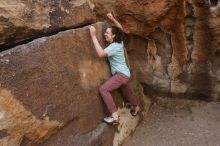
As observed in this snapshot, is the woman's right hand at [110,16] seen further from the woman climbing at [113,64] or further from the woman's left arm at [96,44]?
the woman's left arm at [96,44]

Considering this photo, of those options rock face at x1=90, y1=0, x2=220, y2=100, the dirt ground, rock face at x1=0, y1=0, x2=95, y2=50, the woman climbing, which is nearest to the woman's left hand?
the woman climbing

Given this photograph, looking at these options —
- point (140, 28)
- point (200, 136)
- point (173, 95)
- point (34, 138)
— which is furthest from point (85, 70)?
point (173, 95)

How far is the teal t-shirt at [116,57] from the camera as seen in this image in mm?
4059

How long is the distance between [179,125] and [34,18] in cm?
258

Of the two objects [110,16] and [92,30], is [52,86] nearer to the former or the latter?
[92,30]

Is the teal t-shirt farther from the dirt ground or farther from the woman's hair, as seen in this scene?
the dirt ground

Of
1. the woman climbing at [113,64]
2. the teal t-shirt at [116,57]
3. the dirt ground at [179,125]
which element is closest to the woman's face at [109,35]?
the woman climbing at [113,64]

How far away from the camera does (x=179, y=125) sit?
507 cm

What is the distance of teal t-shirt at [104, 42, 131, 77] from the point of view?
4.06 metres

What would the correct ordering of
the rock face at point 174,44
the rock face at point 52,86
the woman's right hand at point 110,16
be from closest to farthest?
the rock face at point 52,86
the woman's right hand at point 110,16
the rock face at point 174,44

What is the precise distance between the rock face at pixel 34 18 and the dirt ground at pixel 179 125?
172 cm

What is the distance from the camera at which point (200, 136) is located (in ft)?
15.6

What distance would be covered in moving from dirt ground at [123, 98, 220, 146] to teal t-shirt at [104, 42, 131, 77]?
0.97 meters

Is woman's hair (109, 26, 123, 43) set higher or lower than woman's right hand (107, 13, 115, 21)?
lower
